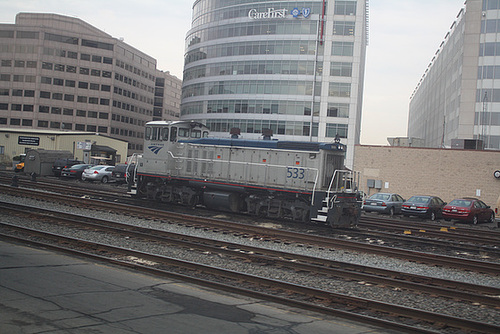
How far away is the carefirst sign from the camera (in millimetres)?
57331

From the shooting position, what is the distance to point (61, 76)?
83188 millimetres

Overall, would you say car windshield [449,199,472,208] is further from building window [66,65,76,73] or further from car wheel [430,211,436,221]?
building window [66,65,76,73]

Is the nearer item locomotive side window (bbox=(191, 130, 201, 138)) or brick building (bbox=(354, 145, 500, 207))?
locomotive side window (bbox=(191, 130, 201, 138))

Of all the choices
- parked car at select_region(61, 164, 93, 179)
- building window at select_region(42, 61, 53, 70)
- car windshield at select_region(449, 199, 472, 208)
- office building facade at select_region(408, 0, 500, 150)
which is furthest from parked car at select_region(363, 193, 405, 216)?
building window at select_region(42, 61, 53, 70)

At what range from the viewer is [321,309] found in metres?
7.18

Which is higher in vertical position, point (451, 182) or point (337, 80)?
point (337, 80)

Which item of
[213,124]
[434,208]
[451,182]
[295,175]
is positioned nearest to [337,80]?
[213,124]

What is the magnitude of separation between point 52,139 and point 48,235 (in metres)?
48.3

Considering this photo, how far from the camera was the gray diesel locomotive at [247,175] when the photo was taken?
17.7 m

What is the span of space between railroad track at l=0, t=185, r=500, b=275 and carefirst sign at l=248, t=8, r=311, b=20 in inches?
1776

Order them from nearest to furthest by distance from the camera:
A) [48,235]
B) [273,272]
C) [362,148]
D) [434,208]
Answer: [273,272] → [48,235] → [434,208] → [362,148]

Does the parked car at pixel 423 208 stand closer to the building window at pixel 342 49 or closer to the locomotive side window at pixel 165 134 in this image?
the locomotive side window at pixel 165 134

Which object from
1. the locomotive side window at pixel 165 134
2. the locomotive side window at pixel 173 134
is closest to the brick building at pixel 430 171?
the locomotive side window at pixel 173 134

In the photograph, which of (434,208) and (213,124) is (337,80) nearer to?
(213,124)
